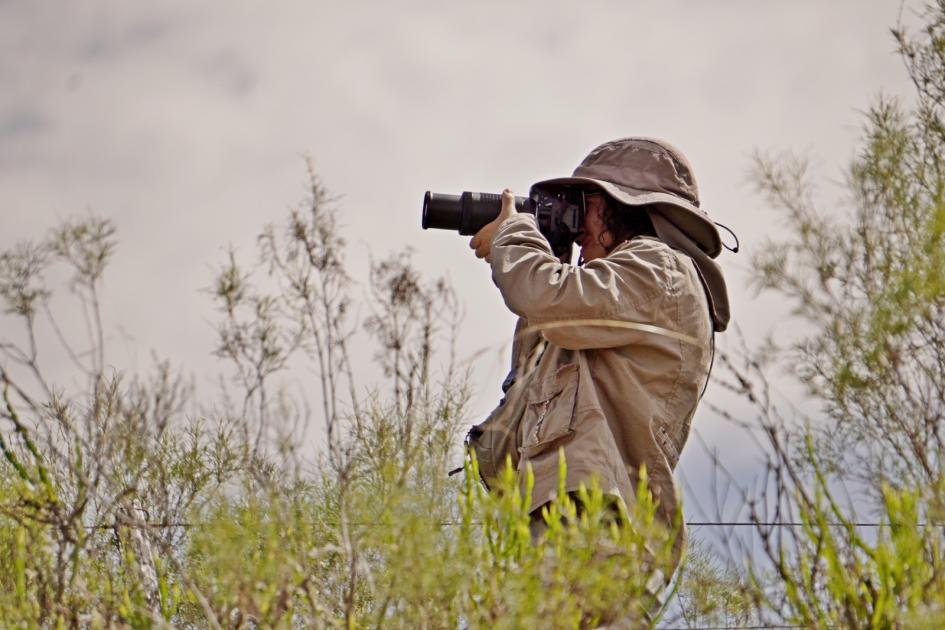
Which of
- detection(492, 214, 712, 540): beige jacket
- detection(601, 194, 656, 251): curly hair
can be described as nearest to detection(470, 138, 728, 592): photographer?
detection(492, 214, 712, 540): beige jacket

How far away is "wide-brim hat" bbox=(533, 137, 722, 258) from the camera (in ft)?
8.15

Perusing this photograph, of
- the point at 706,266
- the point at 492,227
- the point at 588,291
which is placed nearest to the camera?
the point at 588,291

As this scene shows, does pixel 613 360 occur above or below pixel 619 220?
below

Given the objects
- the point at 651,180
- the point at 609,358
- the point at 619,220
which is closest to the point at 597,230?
the point at 619,220

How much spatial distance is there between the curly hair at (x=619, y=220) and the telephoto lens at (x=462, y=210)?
0.80ft

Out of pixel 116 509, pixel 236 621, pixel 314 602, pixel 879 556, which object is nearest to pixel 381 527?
pixel 314 602

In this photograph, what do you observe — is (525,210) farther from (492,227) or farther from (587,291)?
(587,291)

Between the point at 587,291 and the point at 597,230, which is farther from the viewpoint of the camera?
the point at 597,230

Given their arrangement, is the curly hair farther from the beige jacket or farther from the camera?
the beige jacket

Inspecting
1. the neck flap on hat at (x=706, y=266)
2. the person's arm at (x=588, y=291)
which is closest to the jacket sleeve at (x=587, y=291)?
the person's arm at (x=588, y=291)

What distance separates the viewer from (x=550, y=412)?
7.23 feet

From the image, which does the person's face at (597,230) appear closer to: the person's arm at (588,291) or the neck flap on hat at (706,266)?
the neck flap on hat at (706,266)

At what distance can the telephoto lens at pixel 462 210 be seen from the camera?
267 cm

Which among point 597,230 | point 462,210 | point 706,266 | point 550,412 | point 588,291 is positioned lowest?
point 550,412
